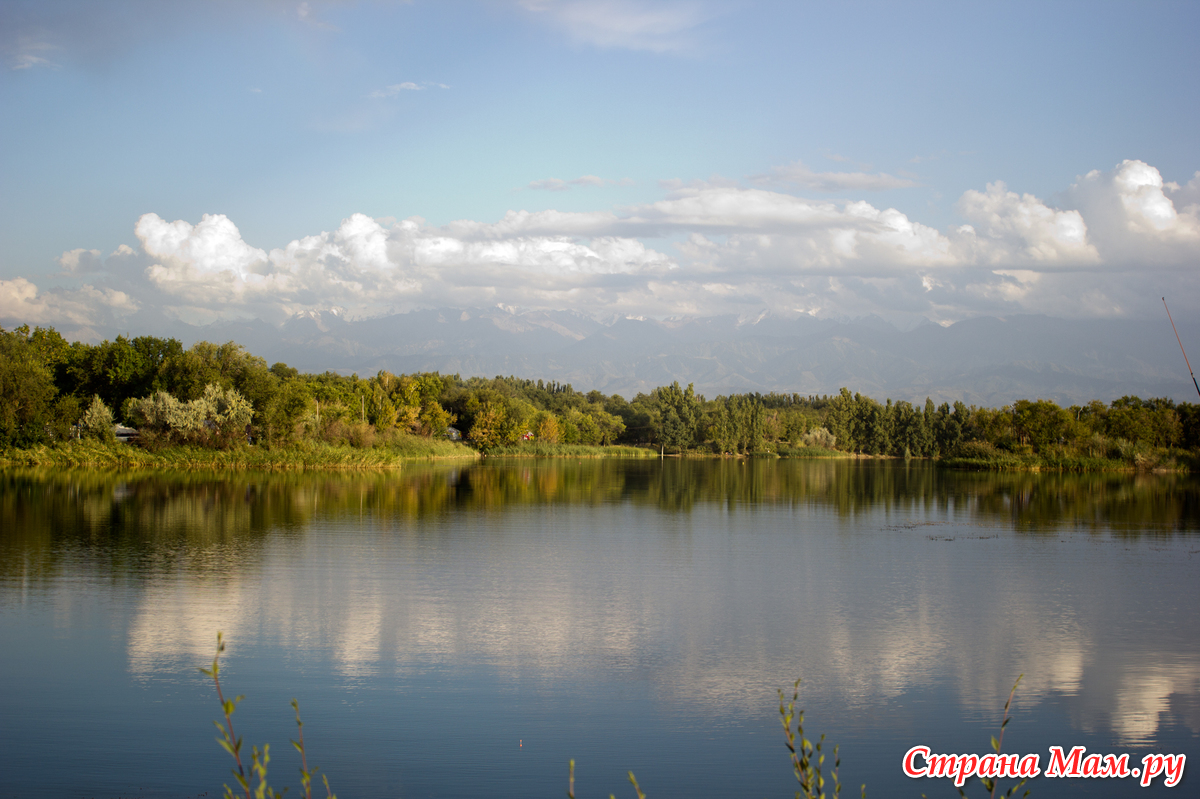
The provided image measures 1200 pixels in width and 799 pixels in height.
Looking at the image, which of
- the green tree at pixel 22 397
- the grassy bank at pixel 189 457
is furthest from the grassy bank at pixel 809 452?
the green tree at pixel 22 397

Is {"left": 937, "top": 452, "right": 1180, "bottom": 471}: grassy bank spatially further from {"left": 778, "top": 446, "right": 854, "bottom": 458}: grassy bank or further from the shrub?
the shrub

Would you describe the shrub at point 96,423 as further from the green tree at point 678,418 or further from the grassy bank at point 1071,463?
the green tree at point 678,418

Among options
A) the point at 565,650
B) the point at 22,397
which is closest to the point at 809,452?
the point at 22,397

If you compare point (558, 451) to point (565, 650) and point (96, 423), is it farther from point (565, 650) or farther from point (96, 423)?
point (565, 650)

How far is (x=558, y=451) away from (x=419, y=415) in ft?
50.2

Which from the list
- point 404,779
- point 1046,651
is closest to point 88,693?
point 404,779

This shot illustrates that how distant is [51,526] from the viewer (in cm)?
1920

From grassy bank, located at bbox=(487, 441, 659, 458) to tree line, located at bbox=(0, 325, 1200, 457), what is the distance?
1.22 meters

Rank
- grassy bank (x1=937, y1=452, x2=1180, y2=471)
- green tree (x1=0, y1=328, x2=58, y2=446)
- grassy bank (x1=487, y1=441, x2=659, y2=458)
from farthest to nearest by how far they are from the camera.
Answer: grassy bank (x1=487, y1=441, x2=659, y2=458)
grassy bank (x1=937, y1=452, x2=1180, y2=471)
green tree (x1=0, y1=328, x2=58, y2=446)

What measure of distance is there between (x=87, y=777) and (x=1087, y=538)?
21.8m

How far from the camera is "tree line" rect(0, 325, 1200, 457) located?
4403 cm

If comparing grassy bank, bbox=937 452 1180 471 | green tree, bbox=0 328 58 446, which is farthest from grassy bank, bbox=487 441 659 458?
green tree, bbox=0 328 58 446

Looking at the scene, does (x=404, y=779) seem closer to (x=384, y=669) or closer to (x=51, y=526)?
(x=384, y=669)

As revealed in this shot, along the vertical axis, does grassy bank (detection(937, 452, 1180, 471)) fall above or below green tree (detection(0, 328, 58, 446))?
below
